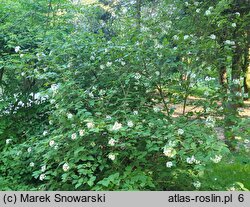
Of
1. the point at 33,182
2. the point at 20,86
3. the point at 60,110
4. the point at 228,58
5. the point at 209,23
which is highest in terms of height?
the point at 209,23

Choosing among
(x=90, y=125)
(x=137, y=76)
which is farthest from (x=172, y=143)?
(x=137, y=76)

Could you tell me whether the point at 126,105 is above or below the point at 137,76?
below

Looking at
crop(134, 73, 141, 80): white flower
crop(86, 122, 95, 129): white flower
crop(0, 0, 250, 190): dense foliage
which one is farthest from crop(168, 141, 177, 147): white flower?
crop(134, 73, 141, 80): white flower

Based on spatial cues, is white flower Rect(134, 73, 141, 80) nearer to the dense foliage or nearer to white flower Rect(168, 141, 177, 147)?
the dense foliage

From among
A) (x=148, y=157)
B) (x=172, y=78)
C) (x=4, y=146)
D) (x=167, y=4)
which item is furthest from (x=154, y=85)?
(x=4, y=146)

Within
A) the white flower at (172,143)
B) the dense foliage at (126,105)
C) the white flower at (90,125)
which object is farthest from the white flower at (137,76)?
the white flower at (172,143)

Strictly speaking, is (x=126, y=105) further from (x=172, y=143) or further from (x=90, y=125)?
(x=172, y=143)

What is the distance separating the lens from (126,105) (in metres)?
3.06

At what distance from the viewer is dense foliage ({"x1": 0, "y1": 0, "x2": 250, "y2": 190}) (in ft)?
8.93

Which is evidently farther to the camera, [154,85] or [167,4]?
[167,4]

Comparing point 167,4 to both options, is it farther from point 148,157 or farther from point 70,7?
point 148,157

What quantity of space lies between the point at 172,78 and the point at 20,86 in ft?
7.98

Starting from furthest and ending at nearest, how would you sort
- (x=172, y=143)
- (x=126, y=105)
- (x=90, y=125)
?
(x=126, y=105) < (x=90, y=125) < (x=172, y=143)

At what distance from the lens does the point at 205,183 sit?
10.5 feet
